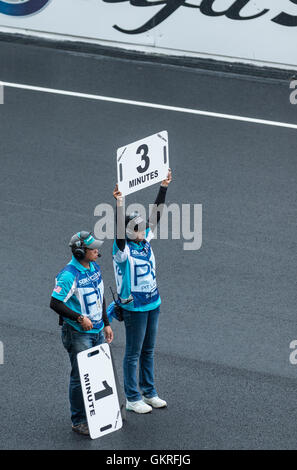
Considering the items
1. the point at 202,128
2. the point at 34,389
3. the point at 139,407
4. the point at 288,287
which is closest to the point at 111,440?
the point at 139,407

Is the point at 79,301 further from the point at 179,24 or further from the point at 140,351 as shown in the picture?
the point at 179,24

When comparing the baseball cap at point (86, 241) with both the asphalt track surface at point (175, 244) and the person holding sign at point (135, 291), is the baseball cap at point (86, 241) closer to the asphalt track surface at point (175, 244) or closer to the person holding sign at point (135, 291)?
the person holding sign at point (135, 291)

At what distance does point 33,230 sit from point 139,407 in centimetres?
362

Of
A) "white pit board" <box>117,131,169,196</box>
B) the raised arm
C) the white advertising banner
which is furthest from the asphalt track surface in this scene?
"white pit board" <box>117,131,169,196</box>

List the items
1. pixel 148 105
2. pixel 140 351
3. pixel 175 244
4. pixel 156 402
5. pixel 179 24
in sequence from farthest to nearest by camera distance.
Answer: pixel 179 24, pixel 148 105, pixel 175 244, pixel 156 402, pixel 140 351

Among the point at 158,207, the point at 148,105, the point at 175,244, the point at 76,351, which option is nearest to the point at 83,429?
the point at 76,351

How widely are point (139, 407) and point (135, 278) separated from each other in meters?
1.17

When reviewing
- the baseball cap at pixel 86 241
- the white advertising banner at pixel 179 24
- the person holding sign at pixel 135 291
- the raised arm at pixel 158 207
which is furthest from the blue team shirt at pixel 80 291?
the white advertising banner at pixel 179 24

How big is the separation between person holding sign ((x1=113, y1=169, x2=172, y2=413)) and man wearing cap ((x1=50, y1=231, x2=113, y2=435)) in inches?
8.9

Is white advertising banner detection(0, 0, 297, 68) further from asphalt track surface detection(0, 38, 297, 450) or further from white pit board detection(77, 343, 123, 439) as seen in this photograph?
white pit board detection(77, 343, 123, 439)

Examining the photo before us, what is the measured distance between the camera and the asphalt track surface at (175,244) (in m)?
8.68

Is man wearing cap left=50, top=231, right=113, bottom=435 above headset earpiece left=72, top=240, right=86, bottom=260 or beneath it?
beneath

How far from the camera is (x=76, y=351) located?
823cm

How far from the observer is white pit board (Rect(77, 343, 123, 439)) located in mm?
8117
